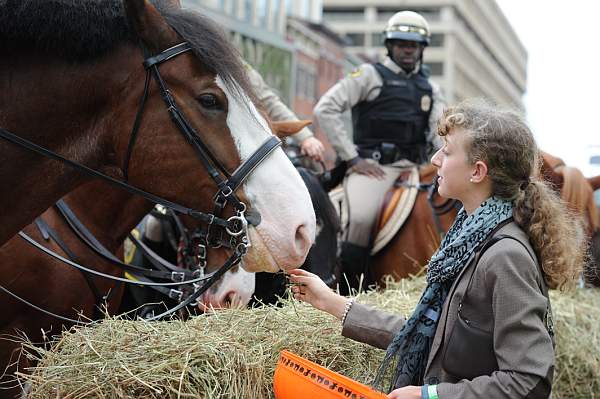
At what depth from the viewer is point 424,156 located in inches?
263

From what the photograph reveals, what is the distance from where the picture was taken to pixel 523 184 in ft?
8.48

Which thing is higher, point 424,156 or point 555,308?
point 424,156

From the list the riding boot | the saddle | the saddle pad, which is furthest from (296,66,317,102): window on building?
the riding boot

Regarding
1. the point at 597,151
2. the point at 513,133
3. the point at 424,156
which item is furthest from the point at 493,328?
the point at 597,151

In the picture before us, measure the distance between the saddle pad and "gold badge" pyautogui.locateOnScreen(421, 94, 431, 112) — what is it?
25.9 inches

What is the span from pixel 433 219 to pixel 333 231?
3.27 feet

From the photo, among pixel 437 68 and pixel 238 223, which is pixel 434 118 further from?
pixel 437 68

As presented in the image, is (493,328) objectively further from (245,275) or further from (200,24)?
(245,275)

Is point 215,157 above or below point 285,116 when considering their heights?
above

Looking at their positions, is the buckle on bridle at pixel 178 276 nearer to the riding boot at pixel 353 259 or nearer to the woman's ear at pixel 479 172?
the riding boot at pixel 353 259

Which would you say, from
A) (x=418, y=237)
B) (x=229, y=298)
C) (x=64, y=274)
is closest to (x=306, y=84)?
(x=418, y=237)

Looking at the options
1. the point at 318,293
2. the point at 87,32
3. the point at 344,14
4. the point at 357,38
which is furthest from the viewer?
the point at 344,14

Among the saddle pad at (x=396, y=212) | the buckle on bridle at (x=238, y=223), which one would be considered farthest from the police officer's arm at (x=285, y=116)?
the buckle on bridle at (x=238, y=223)

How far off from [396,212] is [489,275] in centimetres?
378
